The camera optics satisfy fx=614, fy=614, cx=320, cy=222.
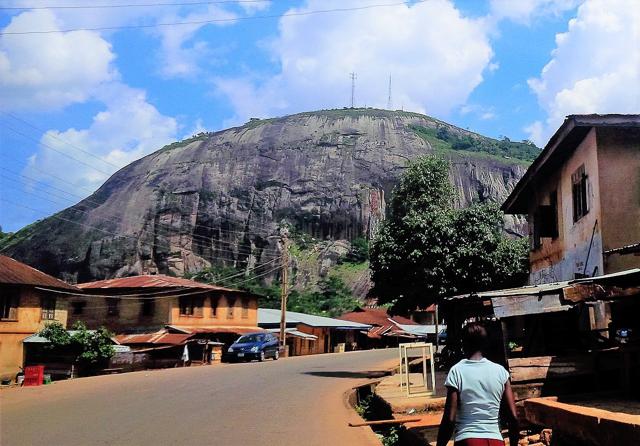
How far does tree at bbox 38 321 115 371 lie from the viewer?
28062mm

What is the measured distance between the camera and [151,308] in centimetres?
3928

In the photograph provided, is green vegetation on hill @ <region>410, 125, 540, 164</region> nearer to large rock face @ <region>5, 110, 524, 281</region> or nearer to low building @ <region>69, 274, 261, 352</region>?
large rock face @ <region>5, 110, 524, 281</region>

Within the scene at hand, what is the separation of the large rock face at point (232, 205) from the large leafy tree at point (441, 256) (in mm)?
67260

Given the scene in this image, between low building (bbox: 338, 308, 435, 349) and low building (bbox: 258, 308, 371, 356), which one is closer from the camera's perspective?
low building (bbox: 258, 308, 371, 356)

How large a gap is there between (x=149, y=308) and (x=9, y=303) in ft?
→ 33.3

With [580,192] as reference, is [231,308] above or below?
below

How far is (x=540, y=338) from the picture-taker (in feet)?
36.2

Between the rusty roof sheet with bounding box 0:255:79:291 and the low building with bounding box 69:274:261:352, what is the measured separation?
4991mm

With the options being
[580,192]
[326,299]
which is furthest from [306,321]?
[580,192]

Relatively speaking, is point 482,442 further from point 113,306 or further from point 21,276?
point 113,306

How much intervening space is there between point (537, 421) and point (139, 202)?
94.4m

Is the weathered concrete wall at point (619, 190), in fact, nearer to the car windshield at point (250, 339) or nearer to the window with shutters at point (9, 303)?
the car windshield at point (250, 339)

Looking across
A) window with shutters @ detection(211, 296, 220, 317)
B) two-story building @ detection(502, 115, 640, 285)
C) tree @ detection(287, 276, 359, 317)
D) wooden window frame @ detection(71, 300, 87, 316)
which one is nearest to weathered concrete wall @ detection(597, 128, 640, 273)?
two-story building @ detection(502, 115, 640, 285)

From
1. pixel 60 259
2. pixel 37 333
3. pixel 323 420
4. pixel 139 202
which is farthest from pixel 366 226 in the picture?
pixel 323 420
